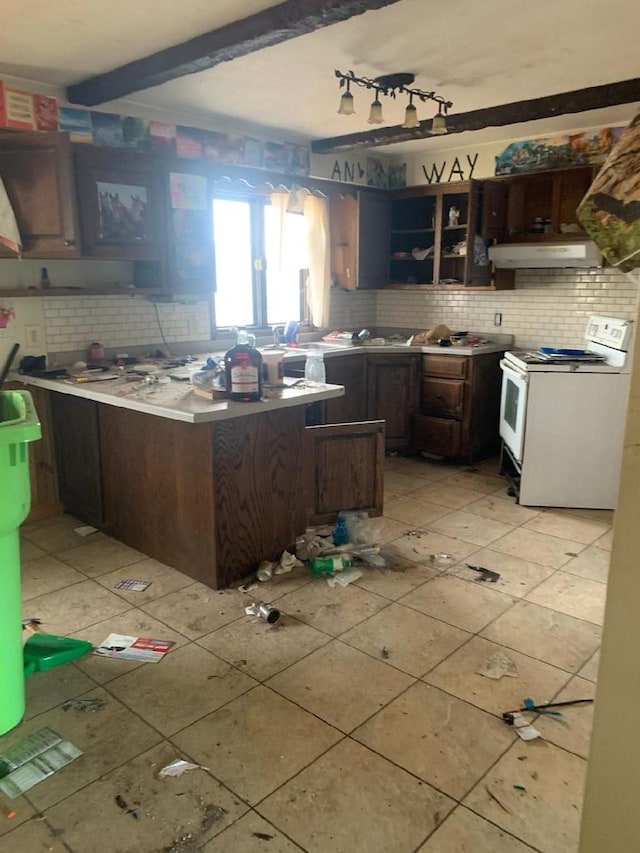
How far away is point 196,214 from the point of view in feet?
13.4

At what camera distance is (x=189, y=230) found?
159 inches

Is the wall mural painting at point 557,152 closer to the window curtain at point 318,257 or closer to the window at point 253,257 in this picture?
the window curtain at point 318,257

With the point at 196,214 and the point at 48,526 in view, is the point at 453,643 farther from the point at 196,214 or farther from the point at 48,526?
the point at 196,214

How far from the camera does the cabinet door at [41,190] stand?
319 centimetres

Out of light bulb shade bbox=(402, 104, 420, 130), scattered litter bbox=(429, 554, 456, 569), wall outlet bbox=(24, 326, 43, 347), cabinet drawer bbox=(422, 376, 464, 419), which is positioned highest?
light bulb shade bbox=(402, 104, 420, 130)

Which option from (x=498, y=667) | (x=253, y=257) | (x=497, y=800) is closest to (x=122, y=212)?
(x=253, y=257)

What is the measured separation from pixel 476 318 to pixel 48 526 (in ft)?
11.9

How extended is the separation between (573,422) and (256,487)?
6.87 ft

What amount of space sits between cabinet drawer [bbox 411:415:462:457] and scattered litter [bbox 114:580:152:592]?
2.70 m

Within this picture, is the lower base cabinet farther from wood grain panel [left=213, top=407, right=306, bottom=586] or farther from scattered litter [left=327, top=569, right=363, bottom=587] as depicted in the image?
scattered litter [left=327, top=569, right=363, bottom=587]

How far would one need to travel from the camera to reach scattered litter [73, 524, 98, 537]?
363 cm

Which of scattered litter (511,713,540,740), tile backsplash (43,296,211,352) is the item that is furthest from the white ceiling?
scattered litter (511,713,540,740)

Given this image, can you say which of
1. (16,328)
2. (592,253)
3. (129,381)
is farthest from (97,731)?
(592,253)

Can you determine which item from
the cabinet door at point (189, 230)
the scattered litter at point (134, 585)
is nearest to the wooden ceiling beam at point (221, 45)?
the cabinet door at point (189, 230)
